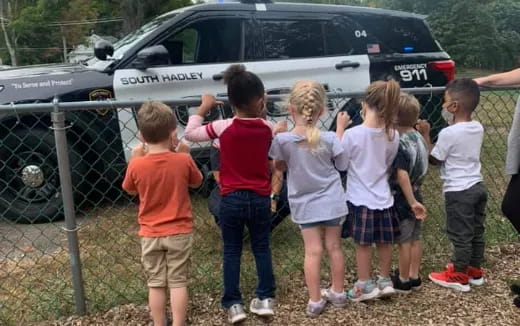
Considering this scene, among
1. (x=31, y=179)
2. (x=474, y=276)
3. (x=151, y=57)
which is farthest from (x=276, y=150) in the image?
(x=31, y=179)

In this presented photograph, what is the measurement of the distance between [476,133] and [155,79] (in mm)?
3213

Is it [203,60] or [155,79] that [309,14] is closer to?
[203,60]

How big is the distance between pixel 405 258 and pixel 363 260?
289 mm

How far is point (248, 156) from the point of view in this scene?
9.64 ft

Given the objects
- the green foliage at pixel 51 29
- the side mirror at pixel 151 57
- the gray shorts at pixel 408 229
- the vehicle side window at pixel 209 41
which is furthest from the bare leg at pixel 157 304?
the green foliage at pixel 51 29

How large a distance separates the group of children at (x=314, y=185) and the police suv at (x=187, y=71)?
4.16 feet

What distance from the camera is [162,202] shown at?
9.31 ft

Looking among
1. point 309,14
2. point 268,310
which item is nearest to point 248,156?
point 268,310

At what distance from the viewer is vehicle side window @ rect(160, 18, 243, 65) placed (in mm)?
5633

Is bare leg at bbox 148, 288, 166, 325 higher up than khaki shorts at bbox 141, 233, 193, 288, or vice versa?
khaki shorts at bbox 141, 233, 193, 288

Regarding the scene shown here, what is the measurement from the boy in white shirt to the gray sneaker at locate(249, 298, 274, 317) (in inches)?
49.1

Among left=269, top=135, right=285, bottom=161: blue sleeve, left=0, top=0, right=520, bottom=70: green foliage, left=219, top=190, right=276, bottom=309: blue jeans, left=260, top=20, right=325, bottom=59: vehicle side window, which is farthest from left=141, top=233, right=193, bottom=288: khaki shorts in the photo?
left=0, top=0, right=520, bottom=70: green foliage

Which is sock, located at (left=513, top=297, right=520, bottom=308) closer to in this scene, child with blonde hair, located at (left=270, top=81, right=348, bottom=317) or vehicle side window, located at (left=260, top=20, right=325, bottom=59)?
child with blonde hair, located at (left=270, top=81, right=348, bottom=317)

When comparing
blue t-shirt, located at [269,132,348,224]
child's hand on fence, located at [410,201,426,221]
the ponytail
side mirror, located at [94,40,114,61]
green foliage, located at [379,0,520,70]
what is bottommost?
green foliage, located at [379,0,520,70]
